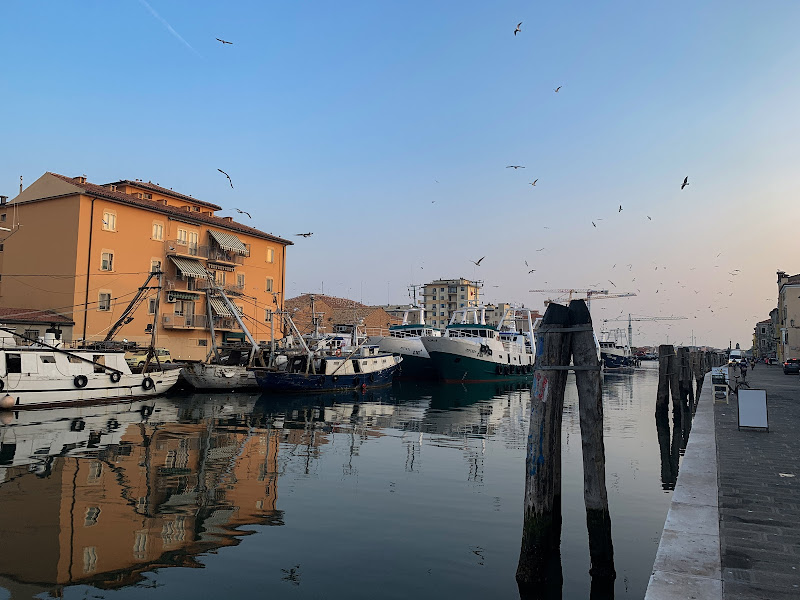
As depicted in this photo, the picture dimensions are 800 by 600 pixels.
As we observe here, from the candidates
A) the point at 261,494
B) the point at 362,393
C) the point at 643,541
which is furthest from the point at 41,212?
the point at 643,541

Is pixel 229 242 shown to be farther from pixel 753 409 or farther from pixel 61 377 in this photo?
pixel 753 409

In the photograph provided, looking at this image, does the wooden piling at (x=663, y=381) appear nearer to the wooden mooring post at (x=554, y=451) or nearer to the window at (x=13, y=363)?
the wooden mooring post at (x=554, y=451)

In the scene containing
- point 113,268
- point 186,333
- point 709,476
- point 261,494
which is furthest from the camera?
point 186,333

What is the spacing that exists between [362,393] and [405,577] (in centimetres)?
3139

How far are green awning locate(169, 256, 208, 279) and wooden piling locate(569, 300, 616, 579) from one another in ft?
142

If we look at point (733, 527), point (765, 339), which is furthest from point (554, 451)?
point (765, 339)

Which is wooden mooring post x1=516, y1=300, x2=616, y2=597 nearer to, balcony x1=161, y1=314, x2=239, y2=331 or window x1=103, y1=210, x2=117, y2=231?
window x1=103, y1=210, x2=117, y2=231

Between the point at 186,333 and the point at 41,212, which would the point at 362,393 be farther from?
the point at 41,212

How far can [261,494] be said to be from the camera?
12.3m

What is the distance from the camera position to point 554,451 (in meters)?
7.59

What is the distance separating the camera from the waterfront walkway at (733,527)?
5.20 meters

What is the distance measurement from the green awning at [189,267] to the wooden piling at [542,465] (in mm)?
43111

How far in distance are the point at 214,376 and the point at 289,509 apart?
25.5m

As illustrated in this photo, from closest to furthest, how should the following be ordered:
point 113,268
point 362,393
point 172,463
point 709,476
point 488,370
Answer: point 709,476, point 172,463, point 362,393, point 113,268, point 488,370
